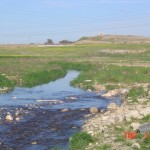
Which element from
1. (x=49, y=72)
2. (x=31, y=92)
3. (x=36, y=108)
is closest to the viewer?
(x=36, y=108)

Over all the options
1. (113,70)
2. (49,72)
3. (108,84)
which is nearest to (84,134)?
(108,84)

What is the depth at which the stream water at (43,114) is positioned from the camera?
59.1 ft

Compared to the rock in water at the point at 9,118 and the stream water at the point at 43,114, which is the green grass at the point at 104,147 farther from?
the rock in water at the point at 9,118

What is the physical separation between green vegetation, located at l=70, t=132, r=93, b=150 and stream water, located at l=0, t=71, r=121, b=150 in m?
0.43

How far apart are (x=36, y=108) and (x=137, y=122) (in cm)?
852

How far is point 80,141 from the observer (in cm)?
1645

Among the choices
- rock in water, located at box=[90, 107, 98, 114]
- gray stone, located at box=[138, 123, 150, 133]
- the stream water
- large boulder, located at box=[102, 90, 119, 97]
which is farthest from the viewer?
large boulder, located at box=[102, 90, 119, 97]

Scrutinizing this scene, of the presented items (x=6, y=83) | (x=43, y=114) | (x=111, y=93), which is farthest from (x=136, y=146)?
(x=6, y=83)

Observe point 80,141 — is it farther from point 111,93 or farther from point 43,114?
point 111,93

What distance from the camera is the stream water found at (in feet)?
59.1

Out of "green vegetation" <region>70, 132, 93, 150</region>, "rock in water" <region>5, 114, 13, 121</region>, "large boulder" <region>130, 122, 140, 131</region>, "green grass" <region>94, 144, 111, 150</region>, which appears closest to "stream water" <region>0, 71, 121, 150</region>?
"rock in water" <region>5, 114, 13, 121</region>

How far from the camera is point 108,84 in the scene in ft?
120

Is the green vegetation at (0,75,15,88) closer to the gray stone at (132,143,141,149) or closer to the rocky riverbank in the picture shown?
the rocky riverbank

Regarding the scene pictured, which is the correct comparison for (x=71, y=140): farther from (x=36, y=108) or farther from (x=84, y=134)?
(x=36, y=108)
